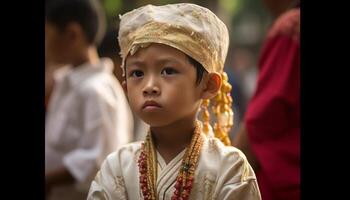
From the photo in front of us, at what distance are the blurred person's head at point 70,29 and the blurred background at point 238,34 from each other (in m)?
0.95

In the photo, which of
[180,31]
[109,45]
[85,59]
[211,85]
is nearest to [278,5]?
[85,59]

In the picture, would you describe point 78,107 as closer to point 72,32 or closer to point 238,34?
point 72,32

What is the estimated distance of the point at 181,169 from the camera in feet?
8.06

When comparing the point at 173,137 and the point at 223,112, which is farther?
the point at 223,112

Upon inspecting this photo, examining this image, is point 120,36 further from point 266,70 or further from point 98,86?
point 98,86

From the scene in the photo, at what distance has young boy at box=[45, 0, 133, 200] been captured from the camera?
4172mm

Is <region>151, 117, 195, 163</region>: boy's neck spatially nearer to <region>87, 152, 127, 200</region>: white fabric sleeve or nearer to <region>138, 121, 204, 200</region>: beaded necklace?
<region>138, 121, 204, 200</region>: beaded necklace

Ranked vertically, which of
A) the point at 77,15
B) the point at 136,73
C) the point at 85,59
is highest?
the point at 77,15

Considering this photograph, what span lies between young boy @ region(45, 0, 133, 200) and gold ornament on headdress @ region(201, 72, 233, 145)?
1473 mm

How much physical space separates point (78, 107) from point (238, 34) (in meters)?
13.0

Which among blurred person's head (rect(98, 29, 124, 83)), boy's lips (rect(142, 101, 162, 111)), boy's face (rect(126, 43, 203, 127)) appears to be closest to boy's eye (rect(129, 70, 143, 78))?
boy's face (rect(126, 43, 203, 127))

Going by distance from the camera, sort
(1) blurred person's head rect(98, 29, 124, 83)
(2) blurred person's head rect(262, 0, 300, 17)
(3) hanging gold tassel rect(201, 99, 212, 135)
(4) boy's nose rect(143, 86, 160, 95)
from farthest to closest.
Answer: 1. (1) blurred person's head rect(98, 29, 124, 83)
2. (2) blurred person's head rect(262, 0, 300, 17)
3. (3) hanging gold tassel rect(201, 99, 212, 135)
4. (4) boy's nose rect(143, 86, 160, 95)

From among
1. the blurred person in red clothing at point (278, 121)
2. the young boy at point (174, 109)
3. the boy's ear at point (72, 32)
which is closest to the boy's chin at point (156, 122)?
the young boy at point (174, 109)
